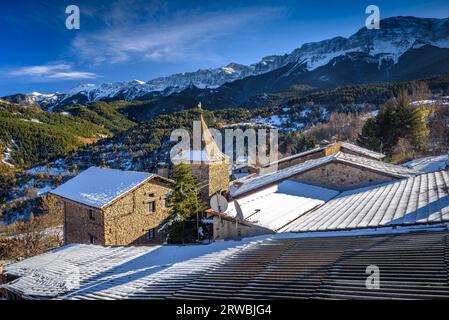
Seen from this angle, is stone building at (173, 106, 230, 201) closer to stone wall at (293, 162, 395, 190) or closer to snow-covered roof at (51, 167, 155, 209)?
stone wall at (293, 162, 395, 190)

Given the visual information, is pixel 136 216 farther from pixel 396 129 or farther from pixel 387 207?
pixel 396 129

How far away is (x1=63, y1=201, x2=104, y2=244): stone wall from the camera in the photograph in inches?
763

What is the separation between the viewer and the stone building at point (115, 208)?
19.3 meters

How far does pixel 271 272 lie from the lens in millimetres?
4941

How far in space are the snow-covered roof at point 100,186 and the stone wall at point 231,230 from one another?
33.2 ft

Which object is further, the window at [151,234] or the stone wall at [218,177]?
the window at [151,234]

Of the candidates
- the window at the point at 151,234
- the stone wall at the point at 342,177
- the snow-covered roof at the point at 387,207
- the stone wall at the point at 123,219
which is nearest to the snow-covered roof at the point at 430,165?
the stone wall at the point at 342,177

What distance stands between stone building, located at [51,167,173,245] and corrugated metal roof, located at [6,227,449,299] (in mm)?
10467

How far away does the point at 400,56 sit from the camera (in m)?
181

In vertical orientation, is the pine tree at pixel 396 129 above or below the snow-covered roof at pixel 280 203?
above

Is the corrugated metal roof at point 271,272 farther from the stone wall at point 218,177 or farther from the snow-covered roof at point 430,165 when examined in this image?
the snow-covered roof at point 430,165

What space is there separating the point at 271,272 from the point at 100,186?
18.8m
